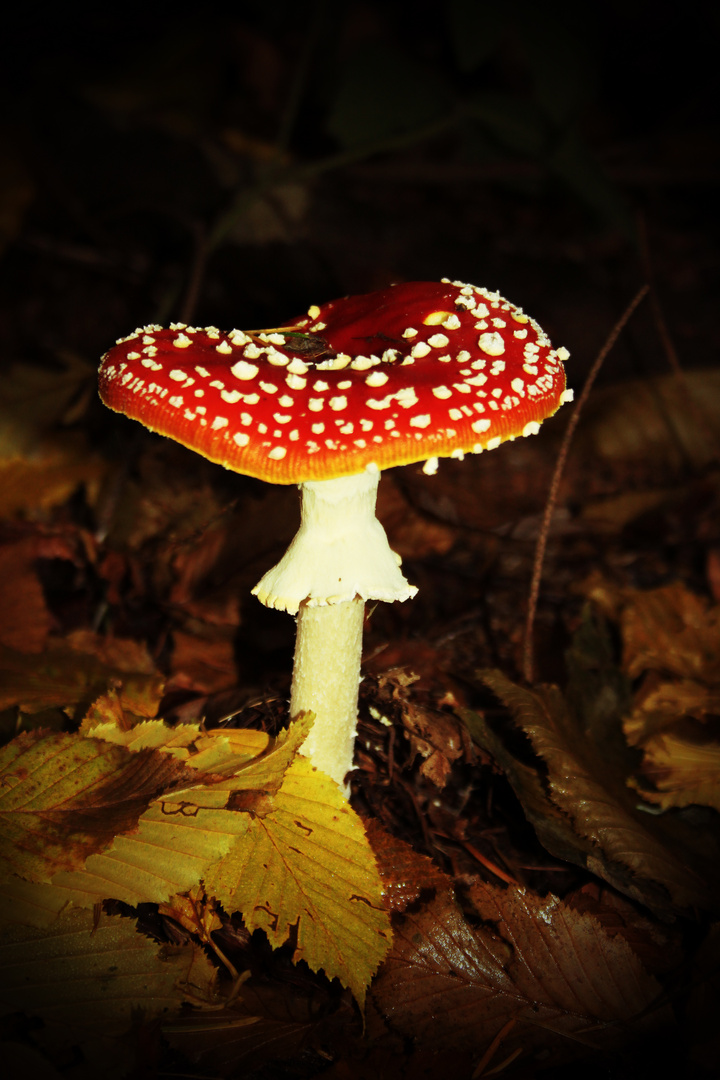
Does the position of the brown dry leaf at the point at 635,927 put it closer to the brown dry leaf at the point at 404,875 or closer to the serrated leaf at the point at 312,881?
the brown dry leaf at the point at 404,875

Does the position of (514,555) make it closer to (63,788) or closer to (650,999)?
(650,999)

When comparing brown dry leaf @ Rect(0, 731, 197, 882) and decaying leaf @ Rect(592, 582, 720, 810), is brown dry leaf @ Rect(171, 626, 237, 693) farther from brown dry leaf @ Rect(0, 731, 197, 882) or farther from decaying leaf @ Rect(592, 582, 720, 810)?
decaying leaf @ Rect(592, 582, 720, 810)

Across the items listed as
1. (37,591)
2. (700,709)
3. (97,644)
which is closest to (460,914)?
(700,709)

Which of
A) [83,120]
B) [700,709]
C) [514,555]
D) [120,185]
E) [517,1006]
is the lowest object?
[517,1006]

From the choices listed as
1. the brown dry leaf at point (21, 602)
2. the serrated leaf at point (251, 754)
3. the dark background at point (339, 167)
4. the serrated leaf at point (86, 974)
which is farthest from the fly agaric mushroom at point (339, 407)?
the dark background at point (339, 167)

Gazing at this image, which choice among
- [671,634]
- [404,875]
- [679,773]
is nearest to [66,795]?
[404,875]
